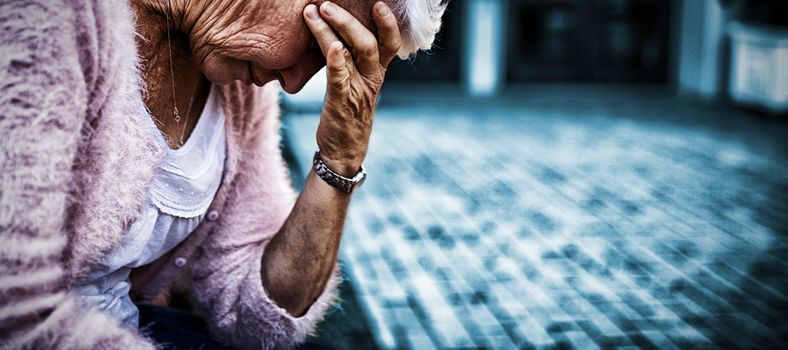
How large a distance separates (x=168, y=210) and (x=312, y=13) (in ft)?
1.39

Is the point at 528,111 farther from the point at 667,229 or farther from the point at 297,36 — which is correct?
the point at 297,36

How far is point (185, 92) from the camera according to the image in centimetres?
155

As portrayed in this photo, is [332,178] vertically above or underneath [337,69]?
underneath

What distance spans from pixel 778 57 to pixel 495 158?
13.4 ft

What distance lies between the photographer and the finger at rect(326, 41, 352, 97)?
138 centimetres

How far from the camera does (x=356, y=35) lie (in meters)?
1.40

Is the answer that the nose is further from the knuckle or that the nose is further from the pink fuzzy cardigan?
the pink fuzzy cardigan

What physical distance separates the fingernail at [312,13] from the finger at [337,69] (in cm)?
5

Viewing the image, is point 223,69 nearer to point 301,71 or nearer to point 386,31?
point 301,71

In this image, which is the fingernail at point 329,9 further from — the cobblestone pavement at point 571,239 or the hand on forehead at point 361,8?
the cobblestone pavement at point 571,239

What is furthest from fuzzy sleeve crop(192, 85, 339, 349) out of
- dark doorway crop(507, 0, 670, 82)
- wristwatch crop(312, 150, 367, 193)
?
dark doorway crop(507, 0, 670, 82)

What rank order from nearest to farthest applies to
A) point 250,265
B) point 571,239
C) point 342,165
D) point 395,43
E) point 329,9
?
point 329,9 → point 395,43 → point 342,165 → point 250,265 → point 571,239

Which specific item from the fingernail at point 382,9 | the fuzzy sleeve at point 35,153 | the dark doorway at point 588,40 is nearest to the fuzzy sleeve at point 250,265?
the fingernail at point 382,9

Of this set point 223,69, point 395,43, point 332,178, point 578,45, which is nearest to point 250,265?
point 332,178
